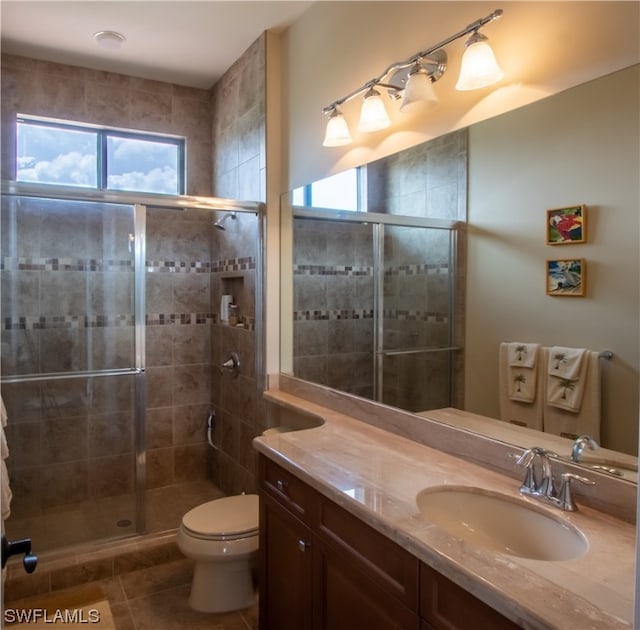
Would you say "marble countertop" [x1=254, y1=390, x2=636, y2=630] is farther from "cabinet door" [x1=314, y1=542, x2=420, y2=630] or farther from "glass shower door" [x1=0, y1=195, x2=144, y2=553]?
"glass shower door" [x1=0, y1=195, x2=144, y2=553]

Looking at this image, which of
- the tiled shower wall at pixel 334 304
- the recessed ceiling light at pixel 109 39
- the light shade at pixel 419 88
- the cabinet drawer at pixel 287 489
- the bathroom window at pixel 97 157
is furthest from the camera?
the bathroom window at pixel 97 157

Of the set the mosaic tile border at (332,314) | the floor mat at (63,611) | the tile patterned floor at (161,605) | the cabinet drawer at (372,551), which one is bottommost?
the tile patterned floor at (161,605)

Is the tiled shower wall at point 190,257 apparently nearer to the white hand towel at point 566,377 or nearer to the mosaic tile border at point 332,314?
the mosaic tile border at point 332,314

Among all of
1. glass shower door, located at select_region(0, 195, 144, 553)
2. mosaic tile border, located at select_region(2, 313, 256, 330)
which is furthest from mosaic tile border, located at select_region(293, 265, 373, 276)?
glass shower door, located at select_region(0, 195, 144, 553)

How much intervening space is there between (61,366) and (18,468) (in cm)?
64

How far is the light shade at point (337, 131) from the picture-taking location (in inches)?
91.4

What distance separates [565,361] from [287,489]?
1039 millimetres

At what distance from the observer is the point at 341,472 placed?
164 centimetres

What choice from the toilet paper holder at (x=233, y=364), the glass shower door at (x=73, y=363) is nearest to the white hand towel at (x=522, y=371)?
the toilet paper holder at (x=233, y=364)

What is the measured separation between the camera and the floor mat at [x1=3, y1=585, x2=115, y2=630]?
7.39 ft

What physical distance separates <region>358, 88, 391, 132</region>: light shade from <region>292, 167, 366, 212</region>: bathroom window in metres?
0.26

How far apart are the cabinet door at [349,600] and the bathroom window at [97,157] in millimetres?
2855

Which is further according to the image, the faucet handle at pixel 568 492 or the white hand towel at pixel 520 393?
the white hand towel at pixel 520 393

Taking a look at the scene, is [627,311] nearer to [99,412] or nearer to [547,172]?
[547,172]
